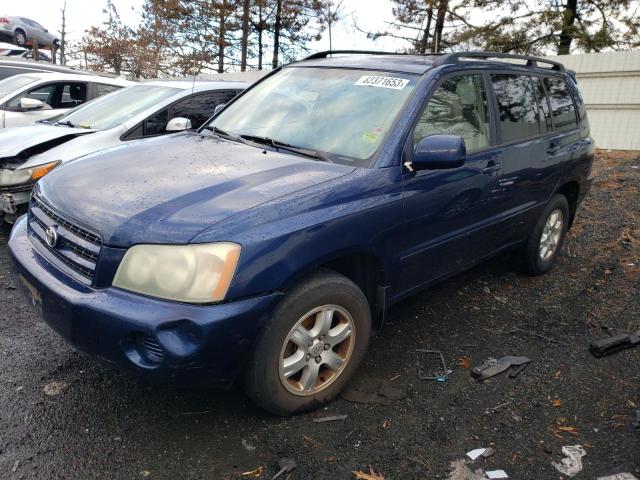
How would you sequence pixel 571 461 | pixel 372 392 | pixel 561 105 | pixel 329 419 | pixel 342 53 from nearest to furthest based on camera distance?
pixel 571 461
pixel 329 419
pixel 372 392
pixel 342 53
pixel 561 105

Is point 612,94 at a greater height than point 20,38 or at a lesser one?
lesser

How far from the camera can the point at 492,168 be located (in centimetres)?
363

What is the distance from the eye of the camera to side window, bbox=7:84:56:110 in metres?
7.21

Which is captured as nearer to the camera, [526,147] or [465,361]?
[465,361]

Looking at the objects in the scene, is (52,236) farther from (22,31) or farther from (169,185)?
(22,31)

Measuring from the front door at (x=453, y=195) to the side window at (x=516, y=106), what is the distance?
8.0 inches

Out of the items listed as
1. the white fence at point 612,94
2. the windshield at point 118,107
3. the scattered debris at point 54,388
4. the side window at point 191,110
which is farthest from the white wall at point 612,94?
the scattered debris at point 54,388

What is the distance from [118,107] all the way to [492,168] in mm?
4263

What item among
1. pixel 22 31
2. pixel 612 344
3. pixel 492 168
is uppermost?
pixel 22 31

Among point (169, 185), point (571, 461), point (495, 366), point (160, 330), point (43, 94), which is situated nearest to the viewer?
point (160, 330)

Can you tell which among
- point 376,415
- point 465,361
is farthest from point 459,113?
point 376,415

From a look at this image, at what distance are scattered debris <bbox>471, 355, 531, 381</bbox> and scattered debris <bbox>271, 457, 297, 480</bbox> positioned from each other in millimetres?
1346

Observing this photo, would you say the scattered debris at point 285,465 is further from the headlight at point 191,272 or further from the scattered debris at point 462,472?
the headlight at point 191,272

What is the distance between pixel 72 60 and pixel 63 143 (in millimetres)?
28618
